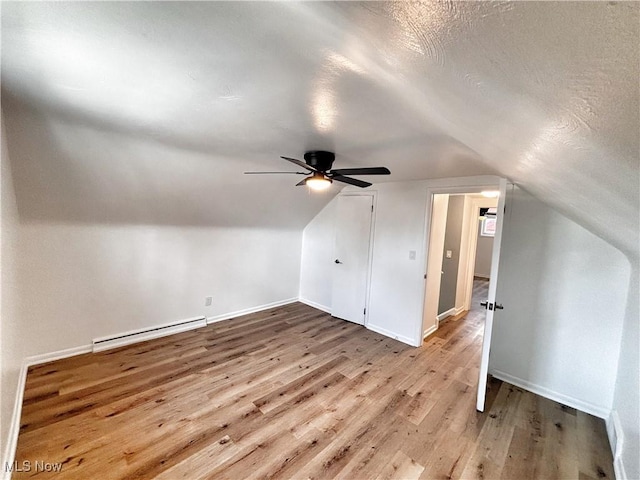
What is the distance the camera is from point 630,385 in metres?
1.83

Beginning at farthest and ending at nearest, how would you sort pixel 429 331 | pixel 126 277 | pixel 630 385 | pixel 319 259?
pixel 319 259 → pixel 429 331 → pixel 126 277 → pixel 630 385

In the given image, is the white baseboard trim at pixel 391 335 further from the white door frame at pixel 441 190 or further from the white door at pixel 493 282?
the white door at pixel 493 282

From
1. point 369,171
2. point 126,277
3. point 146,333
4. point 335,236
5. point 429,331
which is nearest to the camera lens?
point 369,171

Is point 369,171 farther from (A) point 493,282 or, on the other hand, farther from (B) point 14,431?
(B) point 14,431

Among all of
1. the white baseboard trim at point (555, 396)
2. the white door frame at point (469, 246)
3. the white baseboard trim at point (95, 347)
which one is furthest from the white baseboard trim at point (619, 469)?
the white baseboard trim at point (95, 347)

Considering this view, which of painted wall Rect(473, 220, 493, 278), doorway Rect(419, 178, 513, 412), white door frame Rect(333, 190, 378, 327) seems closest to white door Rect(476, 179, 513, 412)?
doorway Rect(419, 178, 513, 412)

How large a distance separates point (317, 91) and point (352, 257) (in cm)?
300

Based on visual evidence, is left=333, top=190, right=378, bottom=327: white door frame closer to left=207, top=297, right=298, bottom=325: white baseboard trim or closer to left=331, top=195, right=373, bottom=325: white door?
left=331, top=195, right=373, bottom=325: white door

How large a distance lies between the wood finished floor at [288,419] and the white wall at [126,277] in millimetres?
393

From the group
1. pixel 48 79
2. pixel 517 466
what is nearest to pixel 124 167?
pixel 48 79

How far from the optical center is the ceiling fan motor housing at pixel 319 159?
2285 millimetres

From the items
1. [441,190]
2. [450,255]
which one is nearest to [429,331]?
[450,255]

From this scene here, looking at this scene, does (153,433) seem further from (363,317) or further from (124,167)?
(363,317)

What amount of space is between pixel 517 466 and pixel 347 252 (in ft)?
9.34
